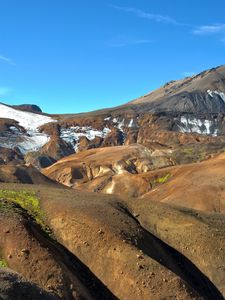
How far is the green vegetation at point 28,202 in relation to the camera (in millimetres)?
33719

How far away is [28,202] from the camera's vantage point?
36.4m

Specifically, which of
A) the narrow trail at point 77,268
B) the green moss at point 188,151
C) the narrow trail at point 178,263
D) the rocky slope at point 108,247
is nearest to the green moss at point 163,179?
the green moss at point 188,151

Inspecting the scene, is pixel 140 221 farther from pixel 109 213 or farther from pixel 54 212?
pixel 54 212

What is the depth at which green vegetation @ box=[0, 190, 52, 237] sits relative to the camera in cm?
3372

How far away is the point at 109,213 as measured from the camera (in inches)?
1390

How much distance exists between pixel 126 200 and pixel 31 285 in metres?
23.1

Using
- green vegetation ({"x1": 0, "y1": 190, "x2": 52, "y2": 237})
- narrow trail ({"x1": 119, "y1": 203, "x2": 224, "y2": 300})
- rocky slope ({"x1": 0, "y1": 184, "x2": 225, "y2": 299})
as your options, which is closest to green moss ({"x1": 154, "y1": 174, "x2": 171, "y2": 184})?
rocky slope ({"x1": 0, "y1": 184, "x2": 225, "y2": 299})

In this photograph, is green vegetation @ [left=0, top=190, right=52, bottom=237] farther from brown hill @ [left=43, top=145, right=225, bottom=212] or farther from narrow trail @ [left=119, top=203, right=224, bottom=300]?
brown hill @ [left=43, top=145, right=225, bottom=212]

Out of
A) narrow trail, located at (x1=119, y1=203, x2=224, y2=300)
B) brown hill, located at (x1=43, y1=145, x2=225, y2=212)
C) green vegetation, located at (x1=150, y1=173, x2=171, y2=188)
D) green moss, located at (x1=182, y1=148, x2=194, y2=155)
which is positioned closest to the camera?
narrow trail, located at (x1=119, y1=203, x2=224, y2=300)

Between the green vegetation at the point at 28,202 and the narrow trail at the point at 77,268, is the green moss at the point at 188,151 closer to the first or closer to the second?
the green vegetation at the point at 28,202

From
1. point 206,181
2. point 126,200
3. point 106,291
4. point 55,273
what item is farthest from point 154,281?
point 206,181

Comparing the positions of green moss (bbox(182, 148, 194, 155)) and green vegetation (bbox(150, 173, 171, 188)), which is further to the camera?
green moss (bbox(182, 148, 194, 155))

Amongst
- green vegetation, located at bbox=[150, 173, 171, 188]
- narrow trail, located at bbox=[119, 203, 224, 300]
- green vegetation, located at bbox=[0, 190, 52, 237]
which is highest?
green vegetation, located at bbox=[0, 190, 52, 237]

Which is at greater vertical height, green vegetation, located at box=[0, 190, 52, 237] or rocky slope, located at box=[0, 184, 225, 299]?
green vegetation, located at box=[0, 190, 52, 237]
